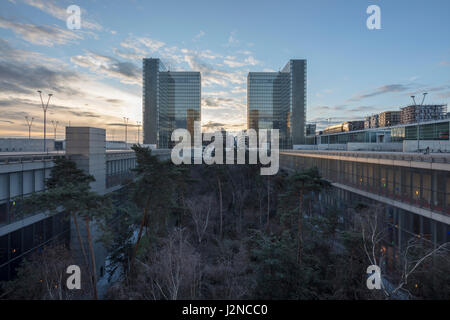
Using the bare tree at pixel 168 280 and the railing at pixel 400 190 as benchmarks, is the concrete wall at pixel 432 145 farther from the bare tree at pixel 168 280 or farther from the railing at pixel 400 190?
the bare tree at pixel 168 280

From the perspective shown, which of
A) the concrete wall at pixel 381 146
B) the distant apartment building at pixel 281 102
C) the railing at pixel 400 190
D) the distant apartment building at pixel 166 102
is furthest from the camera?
the distant apartment building at pixel 166 102

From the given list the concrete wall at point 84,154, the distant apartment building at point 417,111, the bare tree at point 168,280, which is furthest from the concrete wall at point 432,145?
the distant apartment building at point 417,111

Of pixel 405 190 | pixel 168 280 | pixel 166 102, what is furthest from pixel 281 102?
pixel 168 280

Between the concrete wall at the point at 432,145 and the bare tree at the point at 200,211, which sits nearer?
→ the bare tree at the point at 200,211

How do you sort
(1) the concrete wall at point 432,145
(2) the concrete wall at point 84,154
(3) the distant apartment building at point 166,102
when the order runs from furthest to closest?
(3) the distant apartment building at point 166,102 < (1) the concrete wall at point 432,145 < (2) the concrete wall at point 84,154

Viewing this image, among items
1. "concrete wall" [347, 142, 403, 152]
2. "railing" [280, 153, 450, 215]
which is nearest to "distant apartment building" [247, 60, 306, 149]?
"concrete wall" [347, 142, 403, 152]

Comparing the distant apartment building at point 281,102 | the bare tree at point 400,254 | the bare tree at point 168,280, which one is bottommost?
the bare tree at point 168,280
